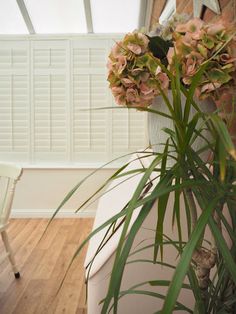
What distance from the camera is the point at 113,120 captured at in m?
4.18

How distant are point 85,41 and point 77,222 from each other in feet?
7.64

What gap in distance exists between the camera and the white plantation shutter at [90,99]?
4133 mm

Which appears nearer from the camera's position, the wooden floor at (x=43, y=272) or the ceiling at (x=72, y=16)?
the wooden floor at (x=43, y=272)

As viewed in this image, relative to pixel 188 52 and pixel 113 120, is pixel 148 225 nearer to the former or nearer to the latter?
pixel 188 52

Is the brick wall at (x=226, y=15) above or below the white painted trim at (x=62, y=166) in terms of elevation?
above

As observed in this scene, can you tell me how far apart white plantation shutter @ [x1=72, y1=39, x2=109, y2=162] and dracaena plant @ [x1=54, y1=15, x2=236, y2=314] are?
3.25 metres

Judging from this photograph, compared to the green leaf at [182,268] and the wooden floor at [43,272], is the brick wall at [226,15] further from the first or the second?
the wooden floor at [43,272]

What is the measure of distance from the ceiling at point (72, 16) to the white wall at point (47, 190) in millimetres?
1838

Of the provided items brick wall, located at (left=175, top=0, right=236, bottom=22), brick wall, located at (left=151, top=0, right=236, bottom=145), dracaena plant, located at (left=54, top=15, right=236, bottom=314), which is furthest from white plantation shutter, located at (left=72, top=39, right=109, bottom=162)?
dracaena plant, located at (left=54, top=15, right=236, bottom=314)

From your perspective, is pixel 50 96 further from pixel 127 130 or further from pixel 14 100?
pixel 127 130

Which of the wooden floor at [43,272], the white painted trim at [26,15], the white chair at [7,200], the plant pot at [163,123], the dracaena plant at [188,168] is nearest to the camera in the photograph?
the dracaena plant at [188,168]

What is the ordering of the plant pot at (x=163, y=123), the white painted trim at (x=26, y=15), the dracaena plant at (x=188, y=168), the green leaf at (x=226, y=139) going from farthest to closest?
the white painted trim at (x=26, y=15)
the plant pot at (x=163, y=123)
the dracaena plant at (x=188, y=168)
the green leaf at (x=226, y=139)

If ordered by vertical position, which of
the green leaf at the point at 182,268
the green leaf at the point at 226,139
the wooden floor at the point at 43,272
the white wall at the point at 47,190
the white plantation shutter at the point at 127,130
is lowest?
the wooden floor at the point at 43,272

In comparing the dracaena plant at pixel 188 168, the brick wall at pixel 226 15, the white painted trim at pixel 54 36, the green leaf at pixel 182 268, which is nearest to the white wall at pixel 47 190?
the white painted trim at pixel 54 36
